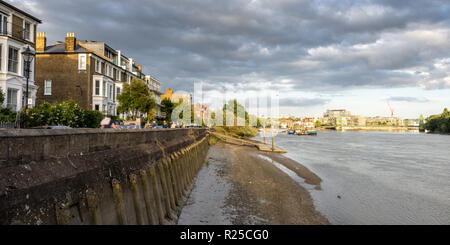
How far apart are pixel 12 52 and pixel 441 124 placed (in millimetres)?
205665

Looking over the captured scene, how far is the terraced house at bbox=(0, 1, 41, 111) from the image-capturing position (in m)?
25.5

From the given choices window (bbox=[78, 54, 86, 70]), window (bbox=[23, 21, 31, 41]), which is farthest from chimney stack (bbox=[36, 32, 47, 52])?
window (bbox=[23, 21, 31, 41])

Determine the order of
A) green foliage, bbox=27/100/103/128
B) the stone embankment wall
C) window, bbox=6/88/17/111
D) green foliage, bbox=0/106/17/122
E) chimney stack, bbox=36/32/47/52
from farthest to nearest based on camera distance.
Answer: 1. chimney stack, bbox=36/32/47/52
2. window, bbox=6/88/17/111
3. green foliage, bbox=27/100/103/128
4. green foliage, bbox=0/106/17/122
5. the stone embankment wall

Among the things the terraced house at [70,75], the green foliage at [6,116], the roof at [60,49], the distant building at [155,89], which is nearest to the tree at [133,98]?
the terraced house at [70,75]

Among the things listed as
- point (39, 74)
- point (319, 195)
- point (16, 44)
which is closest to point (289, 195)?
point (319, 195)

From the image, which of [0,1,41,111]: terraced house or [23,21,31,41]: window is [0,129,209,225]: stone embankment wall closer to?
[0,1,41,111]: terraced house

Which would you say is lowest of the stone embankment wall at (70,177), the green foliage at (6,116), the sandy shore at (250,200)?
the sandy shore at (250,200)

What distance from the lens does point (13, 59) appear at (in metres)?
27.0

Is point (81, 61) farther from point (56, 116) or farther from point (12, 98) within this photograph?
point (56, 116)

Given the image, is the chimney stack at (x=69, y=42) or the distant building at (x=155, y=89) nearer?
the chimney stack at (x=69, y=42)

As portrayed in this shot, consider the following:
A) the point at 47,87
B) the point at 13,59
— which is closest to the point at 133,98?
the point at 47,87

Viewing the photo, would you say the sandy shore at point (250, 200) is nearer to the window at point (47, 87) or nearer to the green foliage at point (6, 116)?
the green foliage at point (6, 116)

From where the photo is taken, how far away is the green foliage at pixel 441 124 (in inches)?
6131
